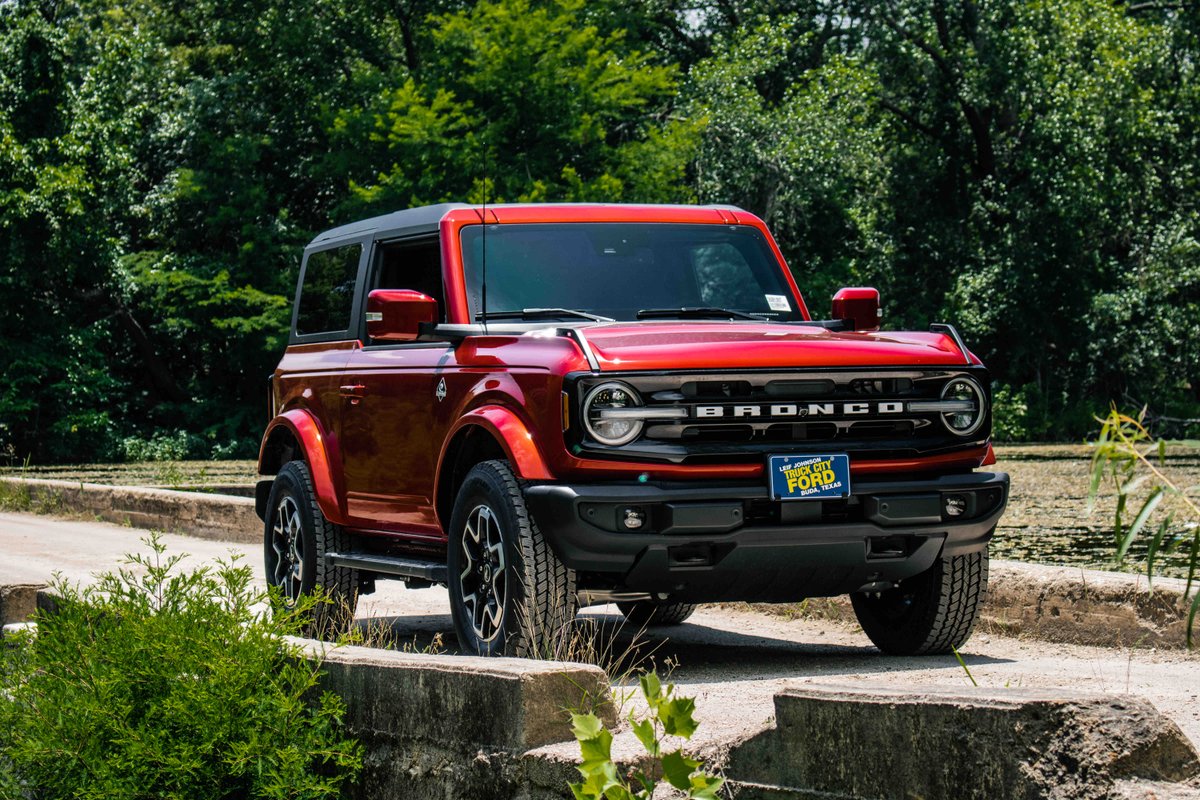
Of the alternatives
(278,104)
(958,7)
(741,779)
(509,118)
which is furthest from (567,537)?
(278,104)

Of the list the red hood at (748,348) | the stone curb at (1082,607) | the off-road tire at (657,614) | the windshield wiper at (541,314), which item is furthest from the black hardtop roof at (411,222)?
the stone curb at (1082,607)

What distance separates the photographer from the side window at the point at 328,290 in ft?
29.9

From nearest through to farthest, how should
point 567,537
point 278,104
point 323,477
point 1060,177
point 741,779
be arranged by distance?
1. point 741,779
2. point 567,537
3. point 323,477
4. point 1060,177
5. point 278,104

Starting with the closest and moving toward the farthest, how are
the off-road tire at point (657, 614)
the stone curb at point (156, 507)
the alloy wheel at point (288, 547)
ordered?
the alloy wheel at point (288, 547)
the off-road tire at point (657, 614)
the stone curb at point (156, 507)

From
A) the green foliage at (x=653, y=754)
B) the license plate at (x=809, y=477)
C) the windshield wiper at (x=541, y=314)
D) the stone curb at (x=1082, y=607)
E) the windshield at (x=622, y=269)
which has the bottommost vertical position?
the stone curb at (x=1082, y=607)

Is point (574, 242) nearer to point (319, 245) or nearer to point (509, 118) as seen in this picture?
point (319, 245)

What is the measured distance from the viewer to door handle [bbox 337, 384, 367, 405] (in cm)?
841

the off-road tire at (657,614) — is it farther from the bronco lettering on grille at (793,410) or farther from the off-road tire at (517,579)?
the bronco lettering on grille at (793,410)

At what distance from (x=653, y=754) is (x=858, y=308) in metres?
4.12

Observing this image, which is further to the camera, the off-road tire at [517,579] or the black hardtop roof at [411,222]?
the black hardtop roof at [411,222]

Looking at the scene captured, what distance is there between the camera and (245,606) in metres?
6.53

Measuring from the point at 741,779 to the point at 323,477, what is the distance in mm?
4561

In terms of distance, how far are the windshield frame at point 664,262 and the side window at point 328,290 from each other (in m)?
1.17

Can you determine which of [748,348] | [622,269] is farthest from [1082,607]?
[622,269]
